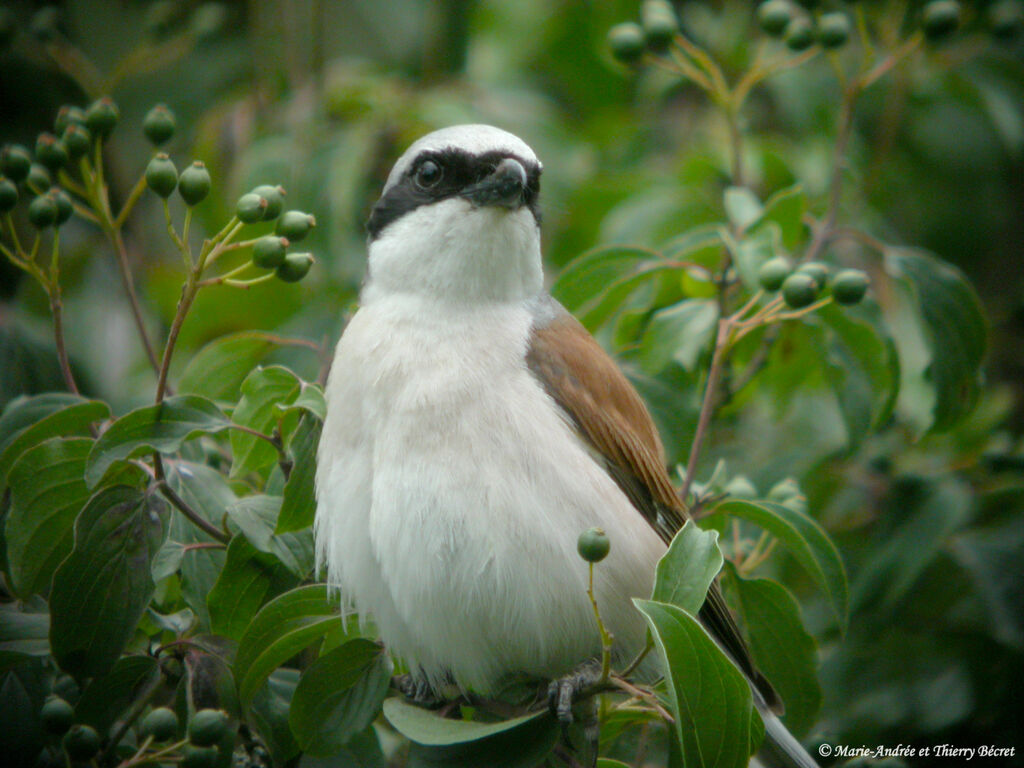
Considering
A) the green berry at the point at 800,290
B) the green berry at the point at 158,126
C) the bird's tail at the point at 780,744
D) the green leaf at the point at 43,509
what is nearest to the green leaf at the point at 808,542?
the bird's tail at the point at 780,744

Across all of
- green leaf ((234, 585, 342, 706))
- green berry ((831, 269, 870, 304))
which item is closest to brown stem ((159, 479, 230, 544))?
green leaf ((234, 585, 342, 706))

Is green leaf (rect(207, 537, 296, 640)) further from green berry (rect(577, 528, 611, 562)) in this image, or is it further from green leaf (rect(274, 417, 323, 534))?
green berry (rect(577, 528, 611, 562))

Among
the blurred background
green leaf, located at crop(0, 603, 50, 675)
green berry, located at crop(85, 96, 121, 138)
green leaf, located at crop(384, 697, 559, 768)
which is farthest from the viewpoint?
the blurred background

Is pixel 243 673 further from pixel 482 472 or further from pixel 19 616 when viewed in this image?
pixel 482 472

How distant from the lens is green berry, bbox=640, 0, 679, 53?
122 inches

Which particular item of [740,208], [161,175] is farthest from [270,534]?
[740,208]

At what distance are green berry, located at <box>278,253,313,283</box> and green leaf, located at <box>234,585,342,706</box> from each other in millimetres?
719

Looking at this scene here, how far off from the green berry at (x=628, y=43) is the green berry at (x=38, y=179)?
1.80 meters

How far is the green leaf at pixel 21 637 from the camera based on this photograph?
6.83 feet

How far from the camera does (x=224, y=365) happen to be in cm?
271

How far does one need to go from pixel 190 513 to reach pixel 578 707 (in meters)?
0.98

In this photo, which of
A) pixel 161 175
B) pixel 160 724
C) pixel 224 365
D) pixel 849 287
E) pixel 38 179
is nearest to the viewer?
pixel 160 724

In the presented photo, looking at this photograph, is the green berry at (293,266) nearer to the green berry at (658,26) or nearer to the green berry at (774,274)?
the green berry at (774,274)

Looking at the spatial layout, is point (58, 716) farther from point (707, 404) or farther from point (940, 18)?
point (940, 18)
